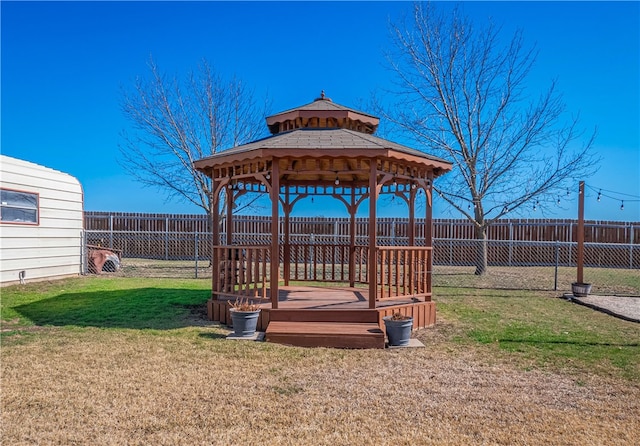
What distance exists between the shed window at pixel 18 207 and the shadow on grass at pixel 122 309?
2.56 m

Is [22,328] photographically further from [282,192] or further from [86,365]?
[282,192]

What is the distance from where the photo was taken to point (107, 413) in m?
3.44

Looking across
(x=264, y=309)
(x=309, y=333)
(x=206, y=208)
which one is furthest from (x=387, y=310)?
(x=206, y=208)

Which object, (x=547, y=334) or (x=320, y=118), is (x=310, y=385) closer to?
(x=547, y=334)

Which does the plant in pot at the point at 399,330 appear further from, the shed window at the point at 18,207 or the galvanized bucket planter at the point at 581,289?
the shed window at the point at 18,207

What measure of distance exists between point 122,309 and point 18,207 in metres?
4.92

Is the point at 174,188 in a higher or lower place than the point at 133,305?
higher

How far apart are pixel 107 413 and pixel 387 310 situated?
13.2 ft

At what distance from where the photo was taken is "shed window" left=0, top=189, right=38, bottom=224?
10.4m

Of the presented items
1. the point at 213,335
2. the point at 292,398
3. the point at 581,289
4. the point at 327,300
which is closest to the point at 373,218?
the point at 327,300

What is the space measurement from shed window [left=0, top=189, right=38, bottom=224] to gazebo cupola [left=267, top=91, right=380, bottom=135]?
6601 millimetres

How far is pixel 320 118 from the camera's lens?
26.5ft

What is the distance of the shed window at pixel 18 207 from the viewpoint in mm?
10375

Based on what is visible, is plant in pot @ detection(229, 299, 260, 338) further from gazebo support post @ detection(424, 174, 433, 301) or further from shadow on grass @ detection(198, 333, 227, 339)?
gazebo support post @ detection(424, 174, 433, 301)
